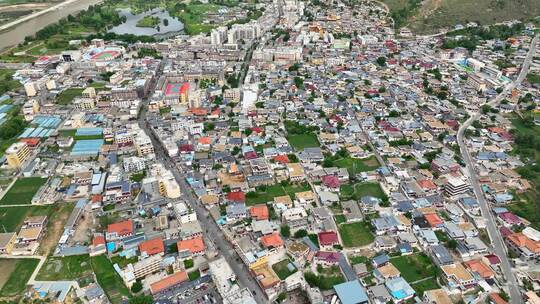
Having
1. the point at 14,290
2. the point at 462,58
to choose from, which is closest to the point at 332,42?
the point at 462,58

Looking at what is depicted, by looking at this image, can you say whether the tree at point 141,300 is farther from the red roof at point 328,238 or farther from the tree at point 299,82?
the tree at point 299,82

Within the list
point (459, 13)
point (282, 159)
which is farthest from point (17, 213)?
point (459, 13)

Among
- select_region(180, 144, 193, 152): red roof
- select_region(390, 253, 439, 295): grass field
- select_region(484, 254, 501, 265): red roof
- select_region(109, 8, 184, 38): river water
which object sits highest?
select_region(109, 8, 184, 38): river water

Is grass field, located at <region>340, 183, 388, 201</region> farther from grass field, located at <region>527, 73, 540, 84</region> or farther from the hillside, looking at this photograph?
the hillside

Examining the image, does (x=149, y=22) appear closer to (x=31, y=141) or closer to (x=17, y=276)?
(x=31, y=141)

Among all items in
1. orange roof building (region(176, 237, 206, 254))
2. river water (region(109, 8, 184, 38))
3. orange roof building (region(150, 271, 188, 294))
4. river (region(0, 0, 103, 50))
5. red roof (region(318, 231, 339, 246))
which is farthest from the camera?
river water (region(109, 8, 184, 38))

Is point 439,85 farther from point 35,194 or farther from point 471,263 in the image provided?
point 35,194

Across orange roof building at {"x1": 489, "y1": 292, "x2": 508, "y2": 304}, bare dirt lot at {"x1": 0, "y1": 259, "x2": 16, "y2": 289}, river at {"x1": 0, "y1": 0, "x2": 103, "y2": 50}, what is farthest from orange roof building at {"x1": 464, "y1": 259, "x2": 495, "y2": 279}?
river at {"x1": 0, "y1": 0, "x2": 103, "y2": 50}
